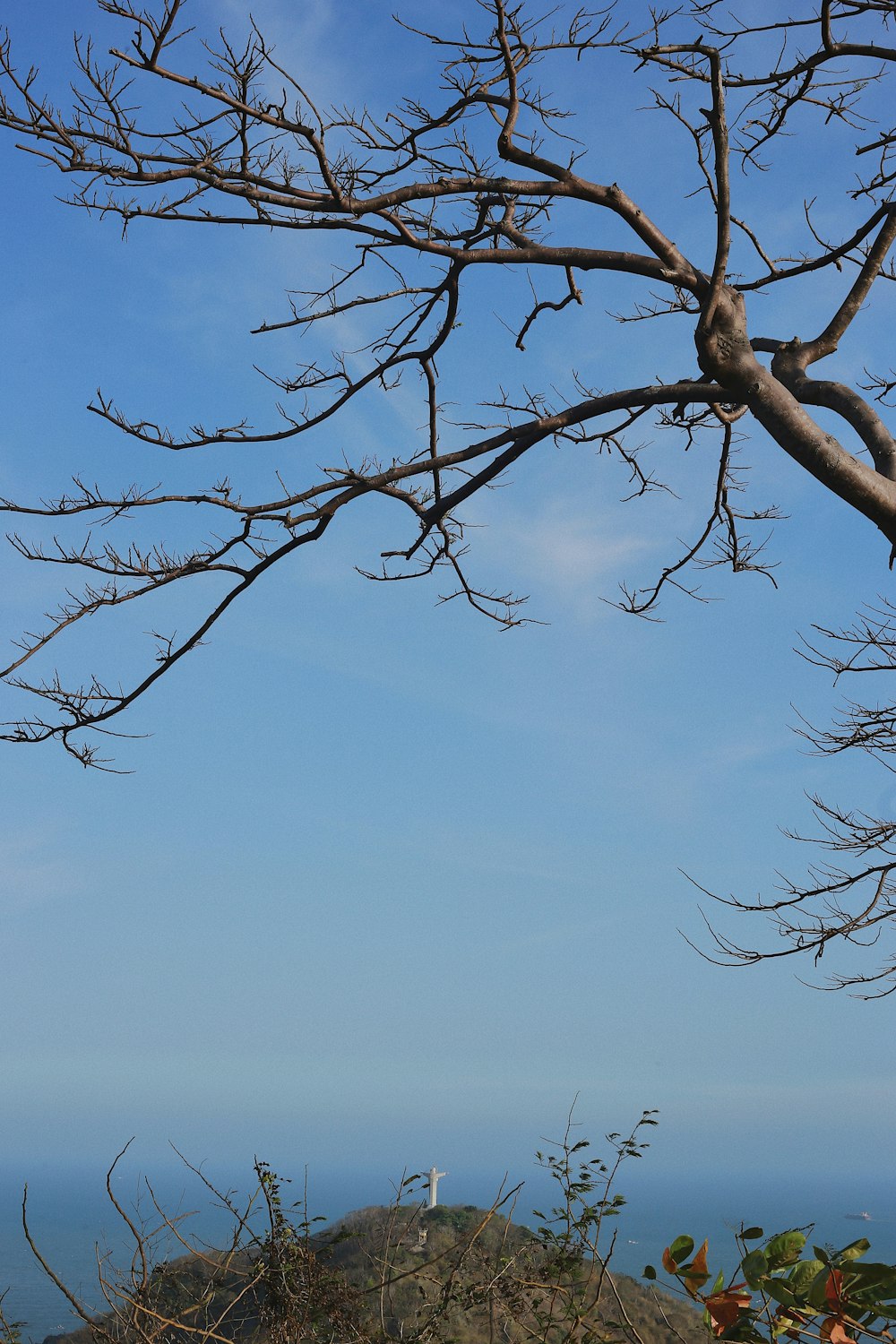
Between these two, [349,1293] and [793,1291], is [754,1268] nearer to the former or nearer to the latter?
[793,1291]

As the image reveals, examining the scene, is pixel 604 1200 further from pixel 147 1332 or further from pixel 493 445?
pixel 493 445

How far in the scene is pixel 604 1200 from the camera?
11.4 feet

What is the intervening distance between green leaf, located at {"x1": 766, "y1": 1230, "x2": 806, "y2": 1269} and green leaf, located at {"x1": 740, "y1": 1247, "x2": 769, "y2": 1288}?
0.10ft

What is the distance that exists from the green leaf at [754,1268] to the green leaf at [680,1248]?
15cm

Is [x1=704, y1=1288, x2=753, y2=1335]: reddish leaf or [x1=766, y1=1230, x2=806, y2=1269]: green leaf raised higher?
[x1=766, y1=1230, x2=806, y2=1269]: green leaf

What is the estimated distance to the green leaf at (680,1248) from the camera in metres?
1.42

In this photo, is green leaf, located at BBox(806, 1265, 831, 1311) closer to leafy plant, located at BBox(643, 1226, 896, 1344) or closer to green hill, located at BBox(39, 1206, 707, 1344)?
leafy plant, located at BBox(643, 1226, 896, 1344)

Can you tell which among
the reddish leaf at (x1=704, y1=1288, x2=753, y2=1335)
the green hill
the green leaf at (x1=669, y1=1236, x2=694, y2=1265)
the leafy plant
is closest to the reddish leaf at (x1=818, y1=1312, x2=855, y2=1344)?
the leafy plant

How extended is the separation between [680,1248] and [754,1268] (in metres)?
0.17

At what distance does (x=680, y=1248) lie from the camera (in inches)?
55.9

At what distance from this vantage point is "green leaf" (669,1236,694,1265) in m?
1.42

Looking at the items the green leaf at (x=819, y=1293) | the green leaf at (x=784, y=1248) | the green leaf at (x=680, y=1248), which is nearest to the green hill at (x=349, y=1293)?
the green leaf at (x=680, y=1248)

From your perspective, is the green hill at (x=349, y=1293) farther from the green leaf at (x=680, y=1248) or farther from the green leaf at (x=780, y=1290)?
the green leaf at (x=780, y=1290)

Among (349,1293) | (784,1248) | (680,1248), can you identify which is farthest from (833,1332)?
(349,1293)
